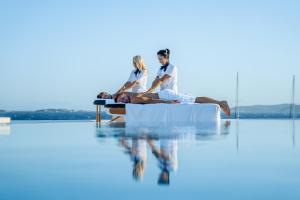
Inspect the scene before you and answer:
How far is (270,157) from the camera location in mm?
1806

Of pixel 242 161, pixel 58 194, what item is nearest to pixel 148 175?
pixel 58 194

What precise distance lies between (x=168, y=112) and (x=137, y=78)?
2.96ft

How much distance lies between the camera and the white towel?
6.16 m

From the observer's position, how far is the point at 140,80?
679 centimetres

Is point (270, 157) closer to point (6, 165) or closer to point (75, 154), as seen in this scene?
point (75, 154)

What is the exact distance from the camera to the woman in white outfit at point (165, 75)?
6.38 meters

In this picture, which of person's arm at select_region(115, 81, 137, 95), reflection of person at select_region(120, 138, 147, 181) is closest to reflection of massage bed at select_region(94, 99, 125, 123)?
person's arm at select_region(115, 81, 137, 95)

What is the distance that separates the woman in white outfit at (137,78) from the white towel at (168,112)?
70 centimetres

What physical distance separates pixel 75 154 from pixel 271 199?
3.64ft

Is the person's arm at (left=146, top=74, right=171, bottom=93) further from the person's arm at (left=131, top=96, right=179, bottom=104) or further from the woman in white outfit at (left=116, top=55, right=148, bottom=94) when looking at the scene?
the woman in white outfit at (left=116, top=55, right=148, bottom=94)

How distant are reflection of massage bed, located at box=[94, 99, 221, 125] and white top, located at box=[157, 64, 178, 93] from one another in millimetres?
436

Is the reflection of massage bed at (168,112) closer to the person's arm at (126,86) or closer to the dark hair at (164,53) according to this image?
the person's arm at (126,86)

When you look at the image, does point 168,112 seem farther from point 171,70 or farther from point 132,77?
point 132,77

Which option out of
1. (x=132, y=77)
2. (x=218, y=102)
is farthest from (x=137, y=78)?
(x=218, y=102)
